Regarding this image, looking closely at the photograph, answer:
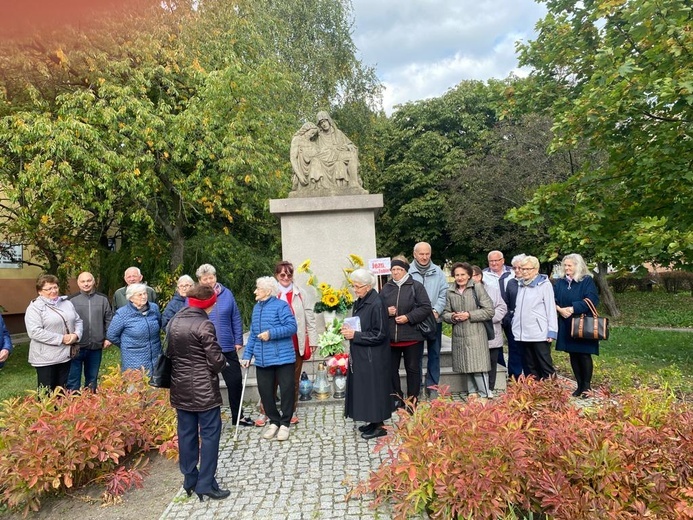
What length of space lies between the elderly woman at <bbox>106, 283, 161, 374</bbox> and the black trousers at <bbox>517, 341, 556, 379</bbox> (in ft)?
13.8

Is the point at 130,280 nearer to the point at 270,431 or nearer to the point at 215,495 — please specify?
the point at 270,431

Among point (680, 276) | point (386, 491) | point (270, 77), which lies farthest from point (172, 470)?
point (680, 276)

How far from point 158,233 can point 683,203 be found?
1270cm

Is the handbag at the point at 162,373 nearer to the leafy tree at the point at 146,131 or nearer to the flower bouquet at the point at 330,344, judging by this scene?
the flower bouquet at the point at 330,344

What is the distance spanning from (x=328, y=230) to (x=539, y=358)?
3.51 meters

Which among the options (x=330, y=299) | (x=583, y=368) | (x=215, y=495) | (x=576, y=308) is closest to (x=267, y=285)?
(x=330, y=299)

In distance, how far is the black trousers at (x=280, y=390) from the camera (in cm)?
535

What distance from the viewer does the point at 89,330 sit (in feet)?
20.9

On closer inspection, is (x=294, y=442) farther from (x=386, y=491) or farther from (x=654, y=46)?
(x=654, y=46)

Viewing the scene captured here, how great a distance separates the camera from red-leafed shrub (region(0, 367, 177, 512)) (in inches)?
161

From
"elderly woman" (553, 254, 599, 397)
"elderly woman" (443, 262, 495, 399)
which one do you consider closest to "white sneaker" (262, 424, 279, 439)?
"elderly woman" (443, 262, 495, 399)

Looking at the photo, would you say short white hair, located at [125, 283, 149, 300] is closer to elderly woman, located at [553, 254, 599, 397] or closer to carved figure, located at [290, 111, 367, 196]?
carved figure, located at [290, 111, 367, 196]

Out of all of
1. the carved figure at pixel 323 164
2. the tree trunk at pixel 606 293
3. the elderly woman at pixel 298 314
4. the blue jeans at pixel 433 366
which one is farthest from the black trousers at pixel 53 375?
the tree trunk at pixel 606 293

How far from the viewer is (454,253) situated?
82.8ft
